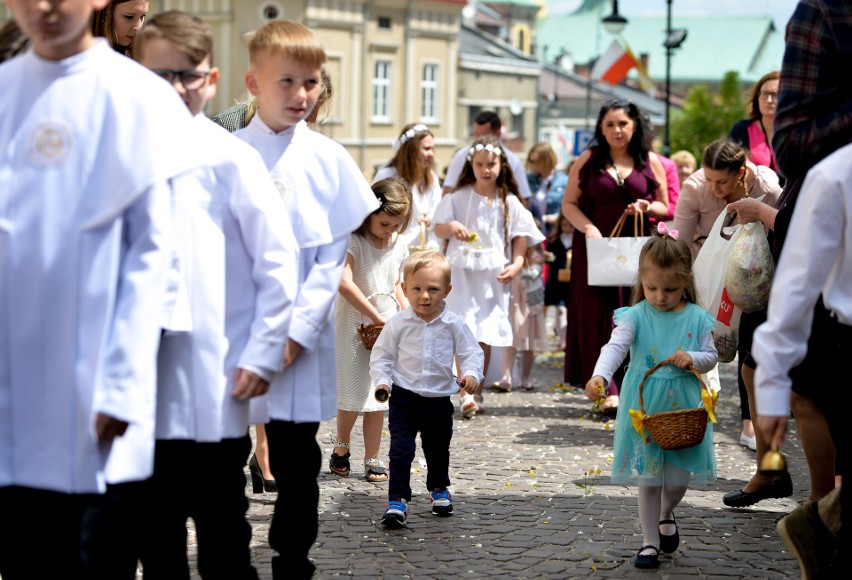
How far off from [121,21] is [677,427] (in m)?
3.00

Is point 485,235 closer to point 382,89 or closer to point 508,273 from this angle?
point 508,273

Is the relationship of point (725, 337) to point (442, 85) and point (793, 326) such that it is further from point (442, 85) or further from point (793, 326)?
point (442, 85)

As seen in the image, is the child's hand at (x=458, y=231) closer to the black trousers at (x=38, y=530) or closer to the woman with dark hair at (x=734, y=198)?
the woman with dark hair at (x=734, y=198)

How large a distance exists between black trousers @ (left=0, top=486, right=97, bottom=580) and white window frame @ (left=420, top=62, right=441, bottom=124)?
56.5 metres

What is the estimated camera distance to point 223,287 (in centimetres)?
427

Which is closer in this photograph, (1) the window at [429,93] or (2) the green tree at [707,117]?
(2) the green tree at [707,117]

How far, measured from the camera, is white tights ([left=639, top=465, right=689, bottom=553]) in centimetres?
591

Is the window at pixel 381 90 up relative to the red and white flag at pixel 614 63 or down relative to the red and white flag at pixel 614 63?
up

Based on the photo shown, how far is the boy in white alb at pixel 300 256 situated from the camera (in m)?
4.64

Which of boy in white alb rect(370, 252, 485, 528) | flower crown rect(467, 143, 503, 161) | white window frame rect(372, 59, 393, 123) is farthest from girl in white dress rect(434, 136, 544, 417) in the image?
white window frame rect(372, 59, 393, 123)

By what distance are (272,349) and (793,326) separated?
156 cm

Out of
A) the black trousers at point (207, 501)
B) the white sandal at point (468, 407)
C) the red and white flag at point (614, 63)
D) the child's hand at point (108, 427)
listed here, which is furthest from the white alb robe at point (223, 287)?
the red and white flag at point (614, 63)

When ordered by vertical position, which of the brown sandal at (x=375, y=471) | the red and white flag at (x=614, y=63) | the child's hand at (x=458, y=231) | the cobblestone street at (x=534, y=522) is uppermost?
the red and white flag at (x=614, y=63)

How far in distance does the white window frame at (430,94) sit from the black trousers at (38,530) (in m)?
56.5
